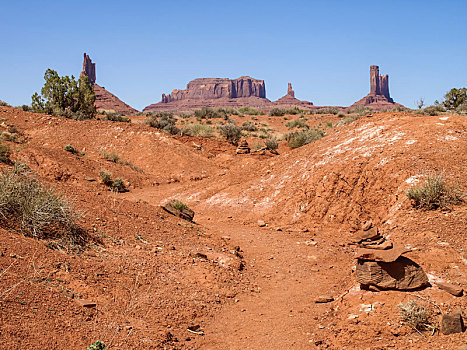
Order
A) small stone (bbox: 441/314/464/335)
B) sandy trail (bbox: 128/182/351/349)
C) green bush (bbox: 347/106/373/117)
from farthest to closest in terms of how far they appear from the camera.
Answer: green bush (bbox: 347/106/373/117) → sandy trail (bbox: 128/182/351/349) → small stone (bbox: 441/314/464/335)

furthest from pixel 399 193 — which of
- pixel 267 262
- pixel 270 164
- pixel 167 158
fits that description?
pixel 167 158

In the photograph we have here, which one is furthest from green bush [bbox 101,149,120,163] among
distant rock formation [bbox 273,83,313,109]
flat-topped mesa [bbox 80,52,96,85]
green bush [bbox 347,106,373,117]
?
distant rock formation [bbox 273,83,313,109]

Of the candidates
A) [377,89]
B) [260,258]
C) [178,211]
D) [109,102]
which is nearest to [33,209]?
[260,258]

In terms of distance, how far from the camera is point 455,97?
31938 mm

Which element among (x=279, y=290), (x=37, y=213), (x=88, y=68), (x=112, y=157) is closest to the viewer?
(x=37, y=213)

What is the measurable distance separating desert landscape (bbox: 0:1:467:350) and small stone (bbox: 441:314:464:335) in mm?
10

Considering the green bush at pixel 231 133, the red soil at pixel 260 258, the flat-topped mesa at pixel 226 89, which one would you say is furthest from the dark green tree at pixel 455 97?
the flat-topped mesa at pixel 226 89

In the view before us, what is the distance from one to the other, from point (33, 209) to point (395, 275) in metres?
5.14

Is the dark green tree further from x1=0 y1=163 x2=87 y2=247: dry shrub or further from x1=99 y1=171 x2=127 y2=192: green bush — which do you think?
x1=0 y1=163 x2=87 y2=247: dry shrub

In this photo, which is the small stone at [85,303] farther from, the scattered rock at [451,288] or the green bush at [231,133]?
the green bush at [231,133]

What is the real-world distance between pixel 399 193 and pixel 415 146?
6.48 feet

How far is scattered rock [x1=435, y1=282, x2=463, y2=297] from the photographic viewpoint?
4.82 meters

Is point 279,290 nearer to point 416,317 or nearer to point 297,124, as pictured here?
point 416,317

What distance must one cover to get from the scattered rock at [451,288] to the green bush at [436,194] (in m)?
3.38
